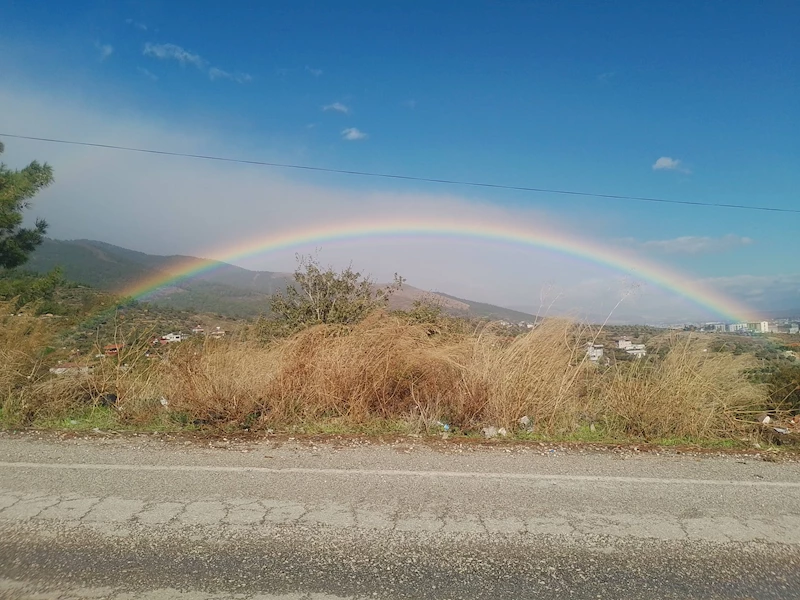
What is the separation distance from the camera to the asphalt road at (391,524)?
315 cm

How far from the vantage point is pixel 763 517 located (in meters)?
4.14

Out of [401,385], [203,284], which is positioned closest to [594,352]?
[401,385]

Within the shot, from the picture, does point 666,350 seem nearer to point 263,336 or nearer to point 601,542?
point 601,542

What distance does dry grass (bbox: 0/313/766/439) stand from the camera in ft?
22.9

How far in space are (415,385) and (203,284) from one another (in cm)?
2244

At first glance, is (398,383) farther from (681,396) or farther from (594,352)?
(681,396)

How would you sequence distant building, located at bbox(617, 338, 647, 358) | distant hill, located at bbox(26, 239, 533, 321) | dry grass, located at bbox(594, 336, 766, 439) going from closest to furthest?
dry grass, located at bbox(594, 336, 766, 439), distant building, located at bbox(617, 338, 647, 358), distant hill, located at bbox(26, 239, 533, 321)

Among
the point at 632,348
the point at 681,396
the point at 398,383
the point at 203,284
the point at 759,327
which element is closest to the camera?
the point at 681,396

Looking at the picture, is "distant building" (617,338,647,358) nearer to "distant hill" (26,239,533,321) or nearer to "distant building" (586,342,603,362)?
"distant building" (586,342,603,362)

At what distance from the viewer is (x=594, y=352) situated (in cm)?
826

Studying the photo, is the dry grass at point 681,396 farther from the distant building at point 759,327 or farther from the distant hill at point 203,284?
the distant building at point 759,327

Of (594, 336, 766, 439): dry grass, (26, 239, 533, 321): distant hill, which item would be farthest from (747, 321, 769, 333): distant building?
(26, 239, 533, 321): distant hill

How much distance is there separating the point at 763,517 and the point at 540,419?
3066 millimetres

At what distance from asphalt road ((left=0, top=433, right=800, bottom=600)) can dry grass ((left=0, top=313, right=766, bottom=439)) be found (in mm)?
1200
